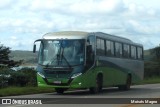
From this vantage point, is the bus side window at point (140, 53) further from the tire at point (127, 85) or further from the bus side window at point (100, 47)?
the bus side window at point (100, 47)

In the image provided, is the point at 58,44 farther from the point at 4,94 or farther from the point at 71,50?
the point at 4,94

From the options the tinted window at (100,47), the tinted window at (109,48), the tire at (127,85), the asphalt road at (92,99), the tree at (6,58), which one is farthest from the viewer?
the tree at (6,58)

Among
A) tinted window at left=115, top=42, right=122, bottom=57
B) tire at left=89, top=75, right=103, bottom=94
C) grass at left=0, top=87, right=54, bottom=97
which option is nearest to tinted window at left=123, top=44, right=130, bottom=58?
tinted window at left=115, top=42, right=122, bottom=57

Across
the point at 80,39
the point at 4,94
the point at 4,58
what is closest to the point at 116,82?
the point at 80,39

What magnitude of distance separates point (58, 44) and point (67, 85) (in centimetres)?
221

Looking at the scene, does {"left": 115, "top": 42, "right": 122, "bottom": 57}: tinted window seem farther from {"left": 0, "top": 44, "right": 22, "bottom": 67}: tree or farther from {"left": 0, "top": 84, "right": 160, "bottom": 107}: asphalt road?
{"left": 0, "top": 44, "right": 22, "bottom": 67}: tree

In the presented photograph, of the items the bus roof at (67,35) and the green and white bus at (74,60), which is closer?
the green and white bus at (74,60)

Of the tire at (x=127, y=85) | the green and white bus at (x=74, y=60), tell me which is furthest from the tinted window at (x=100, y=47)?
the tire at (x=127, y=85)

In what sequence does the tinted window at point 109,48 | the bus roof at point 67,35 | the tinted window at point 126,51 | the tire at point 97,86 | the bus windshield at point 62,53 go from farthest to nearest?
the tinted window at point 126,51 → the tinted window at point 109,48 → the tire at point 97,86 → the bus roof at point 67,35 → the bus windshield at point 62,53

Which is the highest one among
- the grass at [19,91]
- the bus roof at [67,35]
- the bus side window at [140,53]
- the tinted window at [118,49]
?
the bus roof at [67,35]

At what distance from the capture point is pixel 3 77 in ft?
103

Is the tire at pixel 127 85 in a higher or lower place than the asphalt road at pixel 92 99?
lower

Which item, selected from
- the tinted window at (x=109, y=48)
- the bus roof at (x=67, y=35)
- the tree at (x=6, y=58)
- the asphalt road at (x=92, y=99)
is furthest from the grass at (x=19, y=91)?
the tree at (x=6, y=58)

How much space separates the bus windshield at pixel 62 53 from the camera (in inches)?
977
